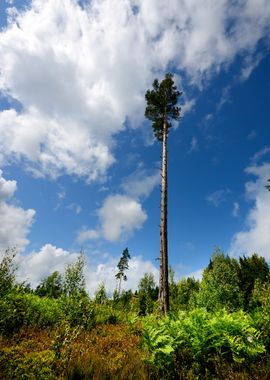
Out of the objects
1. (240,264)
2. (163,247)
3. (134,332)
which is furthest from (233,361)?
(240,264)

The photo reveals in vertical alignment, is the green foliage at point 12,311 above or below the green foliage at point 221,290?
below

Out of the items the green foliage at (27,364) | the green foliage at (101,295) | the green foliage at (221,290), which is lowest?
the green foliage at (27,364)

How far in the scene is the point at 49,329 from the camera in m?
8.38

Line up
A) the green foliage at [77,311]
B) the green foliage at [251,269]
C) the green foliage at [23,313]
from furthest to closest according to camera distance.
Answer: the green foliage at [251,269] < the green foliage at [77,311] < the green foliage at [23,313]

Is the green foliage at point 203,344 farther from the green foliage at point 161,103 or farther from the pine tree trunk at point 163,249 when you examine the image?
the green foliage at point 161,103

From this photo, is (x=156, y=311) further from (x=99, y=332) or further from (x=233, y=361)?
(x=233, y=361)

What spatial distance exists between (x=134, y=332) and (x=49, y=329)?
108 inches

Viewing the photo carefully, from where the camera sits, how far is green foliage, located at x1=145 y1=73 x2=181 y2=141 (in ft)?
58.8

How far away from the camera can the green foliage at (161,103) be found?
1792cm

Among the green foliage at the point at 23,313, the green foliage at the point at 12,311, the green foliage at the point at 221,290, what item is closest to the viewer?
the green foliage at the point at 12,311

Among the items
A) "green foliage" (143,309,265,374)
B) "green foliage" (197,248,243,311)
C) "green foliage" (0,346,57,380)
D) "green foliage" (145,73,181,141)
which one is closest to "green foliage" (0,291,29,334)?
"green foliage" (0,346,57,380)

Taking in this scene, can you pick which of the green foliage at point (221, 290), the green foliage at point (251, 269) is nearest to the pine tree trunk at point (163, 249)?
the green foliage at point (221, 290)

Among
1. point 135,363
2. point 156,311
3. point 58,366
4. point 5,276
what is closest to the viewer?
point 58,366

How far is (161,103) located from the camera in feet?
59.0
